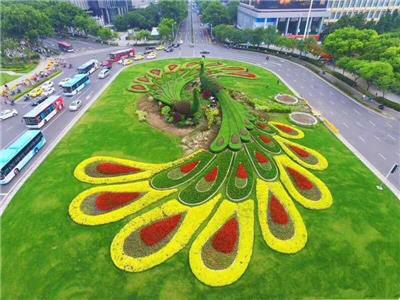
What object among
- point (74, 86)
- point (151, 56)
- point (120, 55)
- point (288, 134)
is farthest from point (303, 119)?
point (120, 55)

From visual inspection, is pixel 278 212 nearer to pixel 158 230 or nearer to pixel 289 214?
pixel 289 214

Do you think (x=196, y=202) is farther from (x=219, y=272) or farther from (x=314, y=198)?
(x=314, y=198)

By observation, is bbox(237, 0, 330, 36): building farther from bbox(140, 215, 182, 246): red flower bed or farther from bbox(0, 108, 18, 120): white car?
bbox(140, 215, 182, 246): red flower bed

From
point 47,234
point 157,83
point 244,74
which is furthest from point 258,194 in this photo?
point 244,74

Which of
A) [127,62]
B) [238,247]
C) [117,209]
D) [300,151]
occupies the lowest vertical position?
[238,247]

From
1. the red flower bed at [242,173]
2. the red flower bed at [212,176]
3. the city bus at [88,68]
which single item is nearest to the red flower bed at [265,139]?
the red flower bed at [242,173]

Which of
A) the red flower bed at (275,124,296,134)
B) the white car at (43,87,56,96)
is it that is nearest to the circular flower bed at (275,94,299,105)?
the red flower bed at (275,124,296,134)

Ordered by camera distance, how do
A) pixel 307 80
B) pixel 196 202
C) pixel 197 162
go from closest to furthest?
pixel 196 202, pixel 197 162, pixel 307 80
